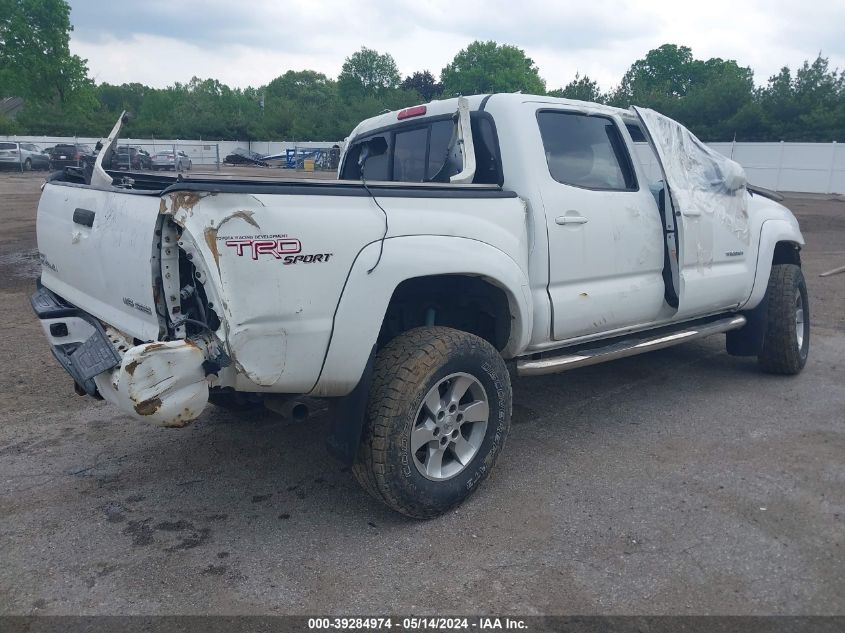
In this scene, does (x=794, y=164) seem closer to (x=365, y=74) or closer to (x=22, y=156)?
(x=22, y=156)

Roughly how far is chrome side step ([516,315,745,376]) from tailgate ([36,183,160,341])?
1971 mm

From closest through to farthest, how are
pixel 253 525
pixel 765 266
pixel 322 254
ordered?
pixel 322 254, pixel 253 525, pixel 765 266

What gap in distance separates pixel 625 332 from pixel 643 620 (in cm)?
212

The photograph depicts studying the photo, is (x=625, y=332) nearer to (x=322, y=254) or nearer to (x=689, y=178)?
(x=689, y=178)

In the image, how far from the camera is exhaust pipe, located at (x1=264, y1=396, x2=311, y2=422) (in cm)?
314

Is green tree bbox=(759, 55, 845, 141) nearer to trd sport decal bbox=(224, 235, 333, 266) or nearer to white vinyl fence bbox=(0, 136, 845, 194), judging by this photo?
white vinyl fence bbox=(0, 136, 845, 194)

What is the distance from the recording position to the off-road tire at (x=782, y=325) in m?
5.50

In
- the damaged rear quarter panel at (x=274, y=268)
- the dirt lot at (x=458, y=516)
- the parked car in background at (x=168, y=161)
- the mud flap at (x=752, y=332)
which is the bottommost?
the dirt lot at (x=458, y=516)

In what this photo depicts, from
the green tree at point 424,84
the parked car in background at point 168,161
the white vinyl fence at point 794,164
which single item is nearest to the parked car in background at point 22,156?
the white vinyl fence at point 794,164

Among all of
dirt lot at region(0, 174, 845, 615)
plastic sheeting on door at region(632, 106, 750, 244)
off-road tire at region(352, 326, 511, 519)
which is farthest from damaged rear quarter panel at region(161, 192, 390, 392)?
plastic sheeting on door at region(632, 106, 750, 244)

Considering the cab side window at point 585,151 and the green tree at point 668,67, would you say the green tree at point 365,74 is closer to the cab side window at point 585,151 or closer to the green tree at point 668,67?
the green tree at point 668,67

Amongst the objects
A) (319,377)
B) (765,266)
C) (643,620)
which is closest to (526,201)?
(319,377)

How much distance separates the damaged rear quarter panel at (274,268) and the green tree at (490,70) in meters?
84.0

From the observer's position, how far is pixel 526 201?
12.4 feet
